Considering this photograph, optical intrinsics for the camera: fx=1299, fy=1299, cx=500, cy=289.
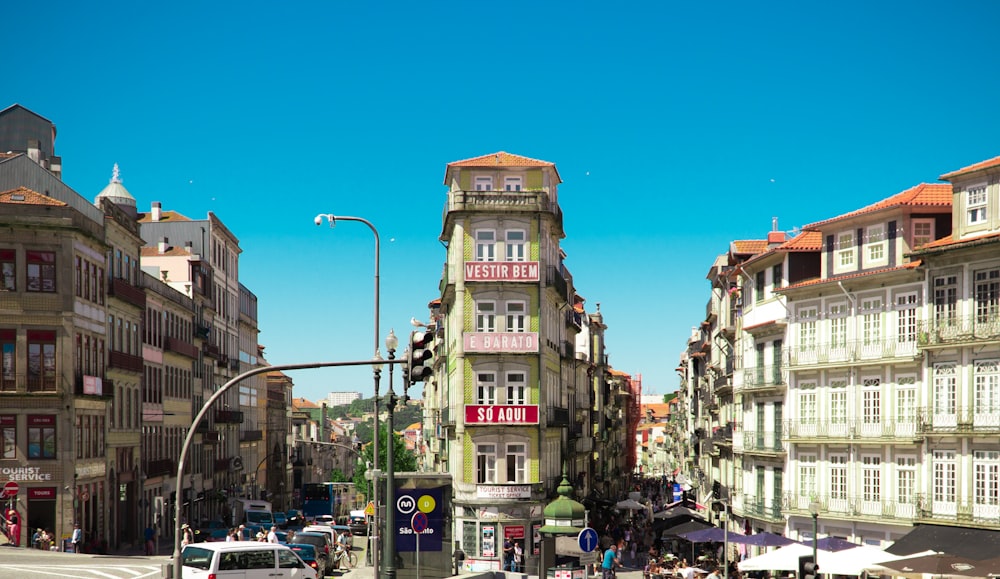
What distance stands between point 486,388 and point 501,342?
2.19 m

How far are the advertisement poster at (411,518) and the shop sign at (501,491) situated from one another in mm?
20032

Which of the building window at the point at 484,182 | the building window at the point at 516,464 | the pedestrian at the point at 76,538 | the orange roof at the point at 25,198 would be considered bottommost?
the pedestrian at the point at 76,538

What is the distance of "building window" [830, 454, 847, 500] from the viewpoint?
4859 centimetres

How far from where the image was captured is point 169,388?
80938 millimetres

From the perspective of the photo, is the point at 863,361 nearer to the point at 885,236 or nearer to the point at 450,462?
the point at 885,236

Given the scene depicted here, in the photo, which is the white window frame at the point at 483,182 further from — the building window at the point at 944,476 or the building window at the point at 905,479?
the building window at the point at 944,476

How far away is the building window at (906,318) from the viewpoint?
1773 inches

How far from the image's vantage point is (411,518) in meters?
37.0

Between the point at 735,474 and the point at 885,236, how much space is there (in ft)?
71.9

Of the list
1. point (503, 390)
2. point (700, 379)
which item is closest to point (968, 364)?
point (503, 390)

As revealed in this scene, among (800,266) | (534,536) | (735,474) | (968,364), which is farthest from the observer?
(735,474)

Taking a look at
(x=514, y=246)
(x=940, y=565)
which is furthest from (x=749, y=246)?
(x=940, y=565)

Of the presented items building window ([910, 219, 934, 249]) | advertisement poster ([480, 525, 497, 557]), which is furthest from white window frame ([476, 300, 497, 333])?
building window ([910, 219, 934, 249])

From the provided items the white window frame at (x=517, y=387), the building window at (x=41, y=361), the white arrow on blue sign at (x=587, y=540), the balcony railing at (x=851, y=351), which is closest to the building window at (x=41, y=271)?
the building window at (x=41, y=361)
